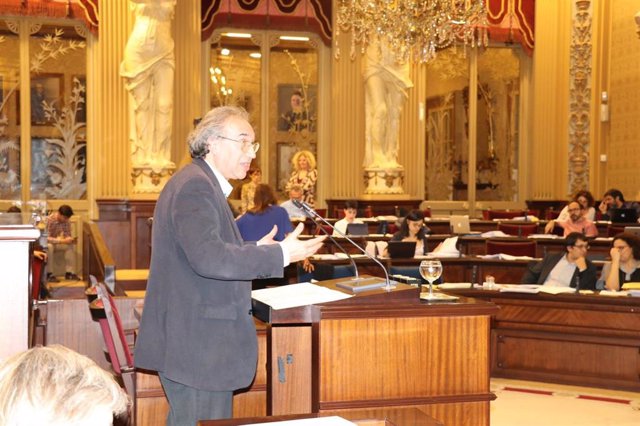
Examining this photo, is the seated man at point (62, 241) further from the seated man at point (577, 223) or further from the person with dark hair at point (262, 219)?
the seated man at point (577, 223)

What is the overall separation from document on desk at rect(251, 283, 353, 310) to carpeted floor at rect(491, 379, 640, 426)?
2.61 meters

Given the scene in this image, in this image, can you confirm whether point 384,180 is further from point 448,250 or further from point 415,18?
point 448,250

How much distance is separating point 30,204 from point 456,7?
5.49 meters

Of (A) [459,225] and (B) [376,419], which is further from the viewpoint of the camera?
(A) [459,225]

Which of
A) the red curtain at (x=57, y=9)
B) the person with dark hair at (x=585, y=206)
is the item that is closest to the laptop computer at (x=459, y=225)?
the person with dark hair at (x=585, y=206)

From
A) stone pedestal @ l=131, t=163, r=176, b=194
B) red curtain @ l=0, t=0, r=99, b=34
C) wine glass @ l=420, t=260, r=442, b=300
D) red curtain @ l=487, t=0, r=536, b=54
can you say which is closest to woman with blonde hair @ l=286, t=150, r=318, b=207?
stone pedestal @ l=131, t=163, r=176, b=194

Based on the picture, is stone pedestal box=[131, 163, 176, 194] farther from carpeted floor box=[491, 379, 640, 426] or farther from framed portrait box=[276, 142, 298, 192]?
carpeted floor box=[491, 379, 640, 426]

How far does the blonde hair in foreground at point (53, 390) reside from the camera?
1.05 m

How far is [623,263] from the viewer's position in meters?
6.73

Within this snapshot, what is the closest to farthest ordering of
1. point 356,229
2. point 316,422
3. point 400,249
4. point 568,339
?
point 316,422, point 568,339, point 400,249, point 356,229

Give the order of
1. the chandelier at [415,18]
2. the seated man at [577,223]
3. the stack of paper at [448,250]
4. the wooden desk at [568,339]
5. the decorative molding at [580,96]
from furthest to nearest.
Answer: the decorative molding at [580,96] < the chandelier at [415,18] < the seated man at [577,223] < the stack of paper at [448,250] < the wooden desk at [568,339]

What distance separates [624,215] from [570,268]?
15.3ft

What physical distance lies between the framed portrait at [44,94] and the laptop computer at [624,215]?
752cm

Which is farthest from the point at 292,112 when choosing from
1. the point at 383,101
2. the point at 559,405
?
the point at 559,405
